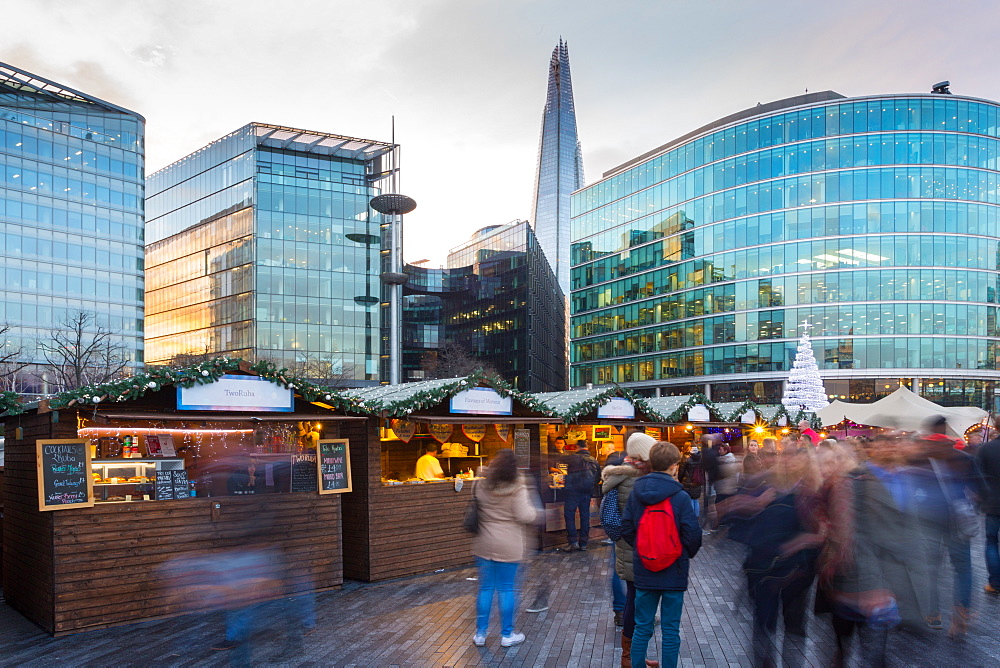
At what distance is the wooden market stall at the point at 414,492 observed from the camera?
29.7 feet

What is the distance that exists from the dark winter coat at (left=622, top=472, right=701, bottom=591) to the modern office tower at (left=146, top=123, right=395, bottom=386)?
51.9 m

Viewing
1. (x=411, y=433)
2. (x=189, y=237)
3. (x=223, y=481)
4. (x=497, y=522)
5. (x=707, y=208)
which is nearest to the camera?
(x=497, y=522)

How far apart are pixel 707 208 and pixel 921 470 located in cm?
5803

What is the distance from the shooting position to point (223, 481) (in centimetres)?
697

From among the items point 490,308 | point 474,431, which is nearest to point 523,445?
point 474,431

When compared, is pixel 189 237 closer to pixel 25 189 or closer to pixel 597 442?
pixel 25 189

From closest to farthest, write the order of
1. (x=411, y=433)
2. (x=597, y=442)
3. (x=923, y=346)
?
(x=411, y=433) → (x=597, y=442) → (x=923, y=346)

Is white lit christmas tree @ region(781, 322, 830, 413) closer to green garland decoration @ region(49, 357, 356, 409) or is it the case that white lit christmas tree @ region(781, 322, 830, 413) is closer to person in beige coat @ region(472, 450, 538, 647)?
green garland decoration @ region(49, 357, 356, 409)

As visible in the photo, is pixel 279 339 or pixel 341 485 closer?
pixel 341 485

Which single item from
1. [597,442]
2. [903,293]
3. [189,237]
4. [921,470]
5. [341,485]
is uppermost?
[189,237]

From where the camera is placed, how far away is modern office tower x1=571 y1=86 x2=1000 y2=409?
5372cm

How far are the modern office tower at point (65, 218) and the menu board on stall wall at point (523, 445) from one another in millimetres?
51415

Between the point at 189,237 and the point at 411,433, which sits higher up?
the point at 189,237

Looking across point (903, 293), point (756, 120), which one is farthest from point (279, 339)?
point (903, 293)
